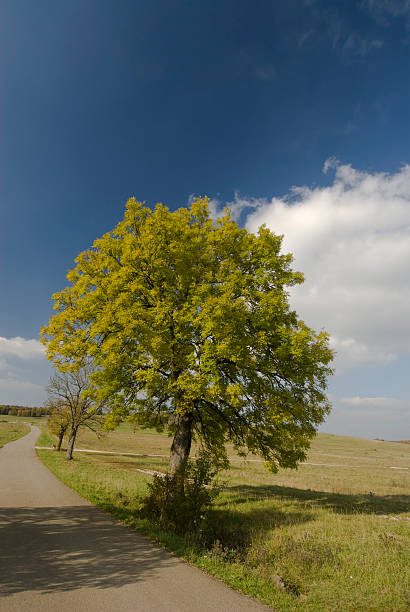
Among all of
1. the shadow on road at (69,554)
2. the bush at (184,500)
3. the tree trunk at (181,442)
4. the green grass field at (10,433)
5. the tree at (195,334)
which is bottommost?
the green grass field at (10,433)

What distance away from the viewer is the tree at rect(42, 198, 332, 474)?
452 inches

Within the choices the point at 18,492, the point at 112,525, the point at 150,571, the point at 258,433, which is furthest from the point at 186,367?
the point at 18,492

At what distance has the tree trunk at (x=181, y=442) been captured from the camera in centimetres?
1315

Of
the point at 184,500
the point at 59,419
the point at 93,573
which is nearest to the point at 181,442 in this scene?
the point at 184,500

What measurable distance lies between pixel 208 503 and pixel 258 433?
12.3 feet

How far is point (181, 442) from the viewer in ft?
44.1

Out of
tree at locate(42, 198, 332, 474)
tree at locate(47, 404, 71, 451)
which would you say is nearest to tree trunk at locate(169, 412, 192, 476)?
tree at locate(42, 198, 332, 474)

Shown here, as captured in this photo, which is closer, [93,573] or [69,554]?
[93,573]

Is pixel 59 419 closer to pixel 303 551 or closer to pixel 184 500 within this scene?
pixel 184 500

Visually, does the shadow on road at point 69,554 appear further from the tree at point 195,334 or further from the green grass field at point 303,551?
the tree at point 195,334

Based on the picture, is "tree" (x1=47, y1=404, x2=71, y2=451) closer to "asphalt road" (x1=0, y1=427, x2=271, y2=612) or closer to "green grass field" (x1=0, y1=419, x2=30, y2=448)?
"green grass field" (x1=0, y1=419, x2=30, y2=448)

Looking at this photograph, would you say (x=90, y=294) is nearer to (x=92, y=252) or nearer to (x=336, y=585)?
(x=92, y=252)

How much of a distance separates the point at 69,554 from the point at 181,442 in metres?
6.33

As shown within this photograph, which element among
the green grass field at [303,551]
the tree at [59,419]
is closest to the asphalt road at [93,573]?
the green grass field at [303,551]
